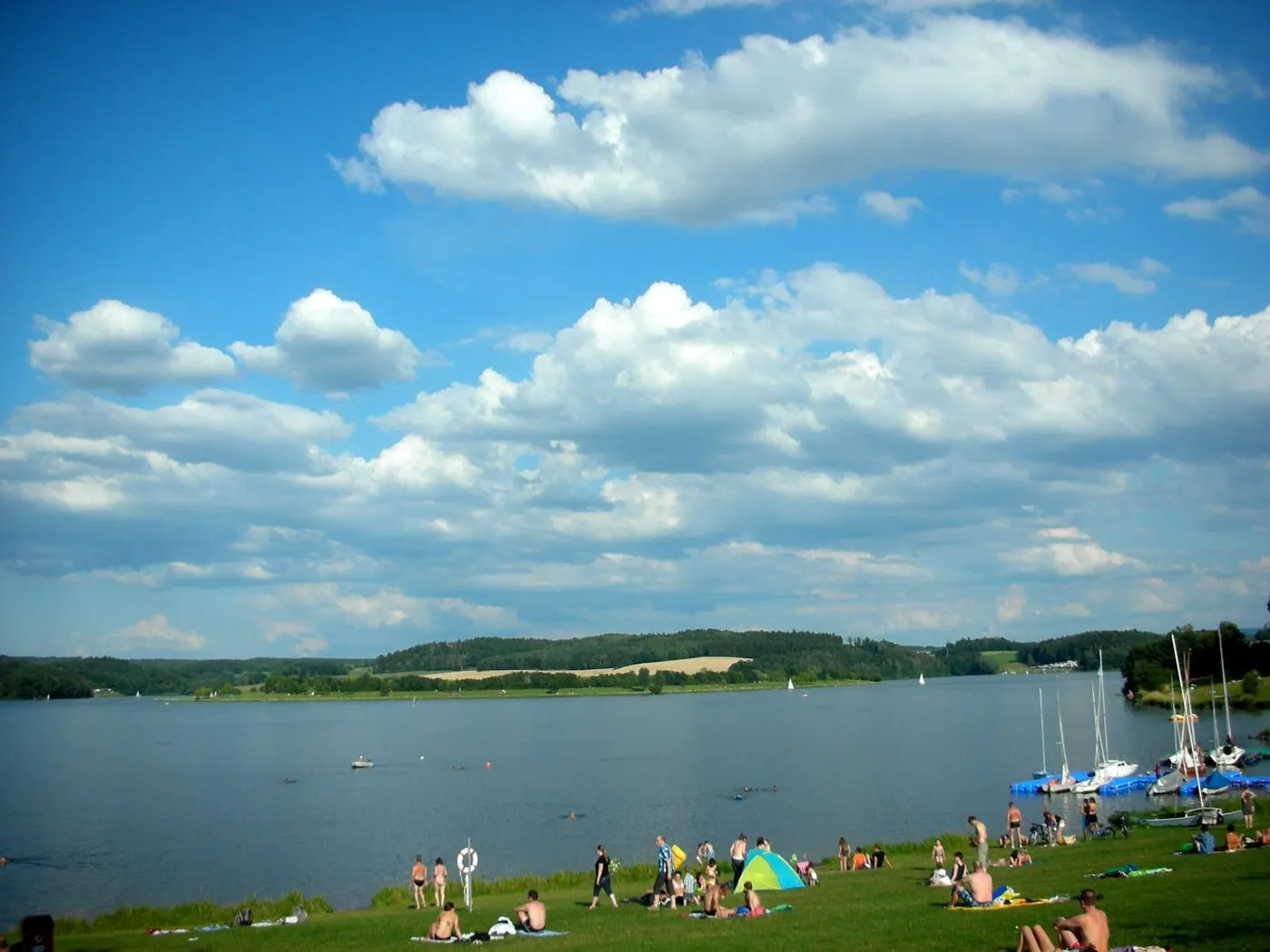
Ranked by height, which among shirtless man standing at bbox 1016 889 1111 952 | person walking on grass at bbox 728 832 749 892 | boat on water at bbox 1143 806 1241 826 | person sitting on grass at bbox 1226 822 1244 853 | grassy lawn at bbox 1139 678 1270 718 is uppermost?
shirtless man standing at bbox 1016 889 1111 952

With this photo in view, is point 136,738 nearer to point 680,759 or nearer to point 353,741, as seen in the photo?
point 353,741

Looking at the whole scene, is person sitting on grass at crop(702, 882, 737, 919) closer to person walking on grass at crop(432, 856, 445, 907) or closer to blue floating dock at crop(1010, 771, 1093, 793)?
person walking on grass at crop(432, 856, 445, 907)

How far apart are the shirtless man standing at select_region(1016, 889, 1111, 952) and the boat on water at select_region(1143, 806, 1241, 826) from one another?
2381 centimetres

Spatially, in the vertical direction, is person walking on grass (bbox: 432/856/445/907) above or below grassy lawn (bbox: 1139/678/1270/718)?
above

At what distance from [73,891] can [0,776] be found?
69717 millimetres

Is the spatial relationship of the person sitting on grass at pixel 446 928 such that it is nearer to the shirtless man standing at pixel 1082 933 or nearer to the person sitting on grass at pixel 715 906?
the person sitting on grass at pixel 715 906

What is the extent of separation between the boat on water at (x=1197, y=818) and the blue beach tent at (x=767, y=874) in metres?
15.7

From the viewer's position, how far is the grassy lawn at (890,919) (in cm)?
2002

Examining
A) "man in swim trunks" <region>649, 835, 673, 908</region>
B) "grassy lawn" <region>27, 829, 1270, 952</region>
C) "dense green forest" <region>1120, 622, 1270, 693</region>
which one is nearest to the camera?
"grassy lawn" <region>27, 829, 1270, 952</region>

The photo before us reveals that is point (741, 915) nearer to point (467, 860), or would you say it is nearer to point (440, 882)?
point (467, 860)

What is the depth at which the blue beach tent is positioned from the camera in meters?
32.0

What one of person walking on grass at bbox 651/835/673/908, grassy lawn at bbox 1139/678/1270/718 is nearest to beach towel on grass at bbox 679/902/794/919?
person walking on grass at bbox 651/835/673/908

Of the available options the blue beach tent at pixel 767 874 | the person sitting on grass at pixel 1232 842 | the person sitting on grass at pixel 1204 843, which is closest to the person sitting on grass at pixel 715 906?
the blue beach tent at pixel 767 874

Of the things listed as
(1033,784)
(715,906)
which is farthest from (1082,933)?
(1033,784)
